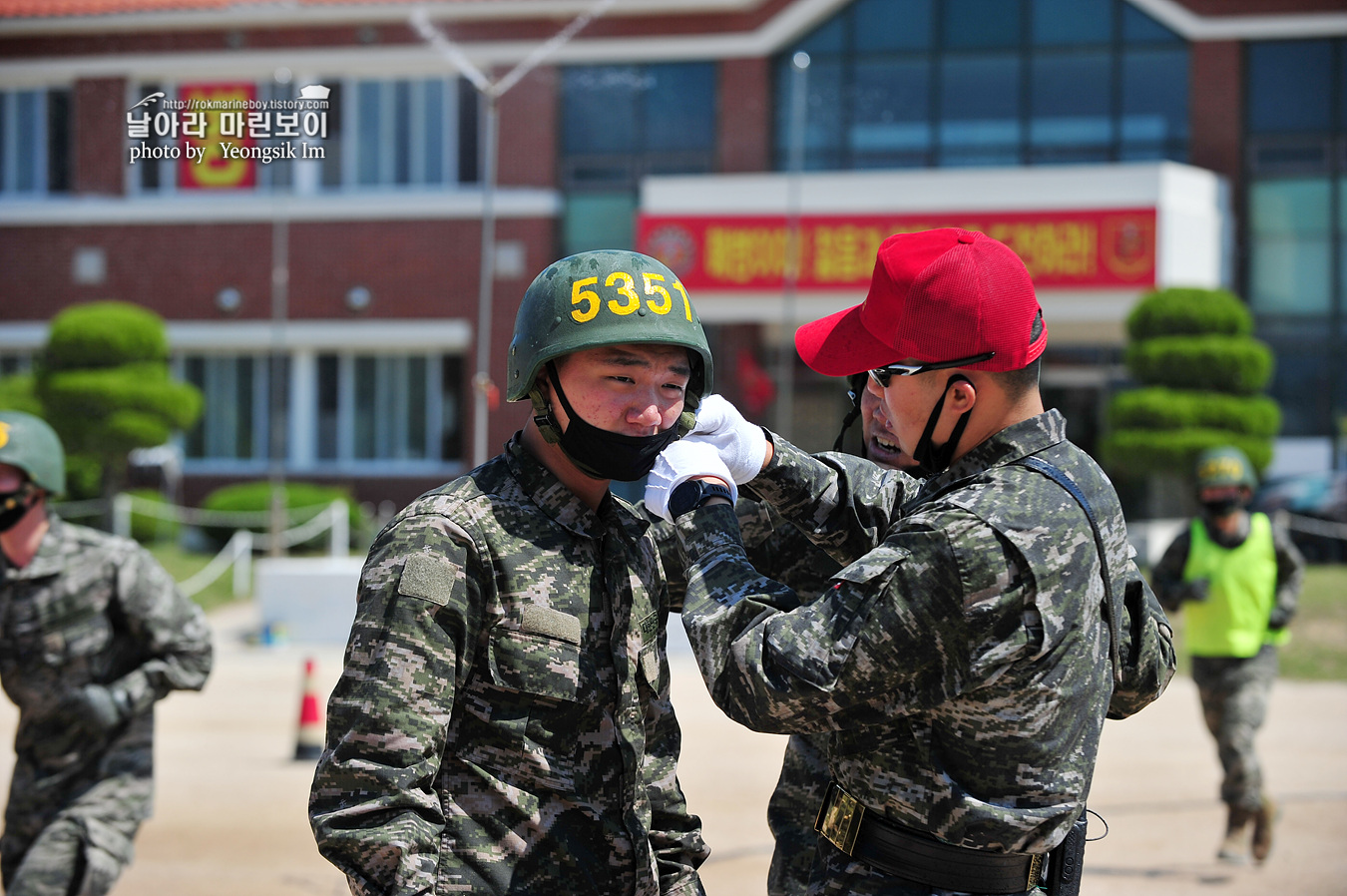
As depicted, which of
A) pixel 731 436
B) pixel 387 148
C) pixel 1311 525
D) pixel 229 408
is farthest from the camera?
pixel 229 408

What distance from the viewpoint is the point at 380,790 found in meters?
2.40

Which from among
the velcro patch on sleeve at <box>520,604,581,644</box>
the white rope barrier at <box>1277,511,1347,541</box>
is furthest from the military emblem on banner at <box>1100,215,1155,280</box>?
the velcro patch on sleeve at <box>520,604,581,644</box>

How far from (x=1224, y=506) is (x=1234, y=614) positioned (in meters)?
0.75

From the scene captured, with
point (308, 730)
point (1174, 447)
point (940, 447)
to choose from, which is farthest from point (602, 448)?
point (1174, 447)

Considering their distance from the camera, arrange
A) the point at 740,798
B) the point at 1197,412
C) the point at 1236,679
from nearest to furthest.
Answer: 1. the point at 1236,679
2. the point at 740,798
3. the point at 1197,412

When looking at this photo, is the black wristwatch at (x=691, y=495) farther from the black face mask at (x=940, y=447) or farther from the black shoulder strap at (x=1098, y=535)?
the black shoulder strap at (x=1098, y=535)

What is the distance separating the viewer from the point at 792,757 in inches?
149

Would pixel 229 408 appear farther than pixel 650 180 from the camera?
Yes

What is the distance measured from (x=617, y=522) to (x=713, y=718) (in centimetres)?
802

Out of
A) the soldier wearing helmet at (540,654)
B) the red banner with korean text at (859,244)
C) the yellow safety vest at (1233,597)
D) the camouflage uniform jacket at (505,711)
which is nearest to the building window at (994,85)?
the red banner with korean text at (859,244)

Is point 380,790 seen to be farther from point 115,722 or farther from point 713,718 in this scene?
point 713,718

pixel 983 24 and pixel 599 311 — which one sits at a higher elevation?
pixel 983 24

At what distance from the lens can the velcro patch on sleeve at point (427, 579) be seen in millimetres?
2471

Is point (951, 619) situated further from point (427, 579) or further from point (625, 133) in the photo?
point (625, 133)
